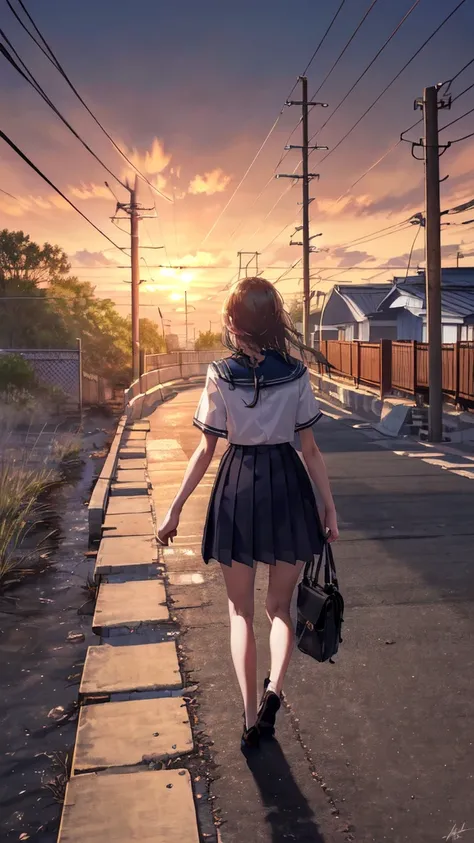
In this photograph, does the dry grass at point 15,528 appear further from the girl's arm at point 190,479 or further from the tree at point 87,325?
the tree at point 87,325

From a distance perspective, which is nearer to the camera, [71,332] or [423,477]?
[423,477]

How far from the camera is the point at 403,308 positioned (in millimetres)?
35406

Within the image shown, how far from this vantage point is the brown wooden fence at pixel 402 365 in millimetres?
16547

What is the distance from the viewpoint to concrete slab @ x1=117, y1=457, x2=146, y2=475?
11792 millimetres

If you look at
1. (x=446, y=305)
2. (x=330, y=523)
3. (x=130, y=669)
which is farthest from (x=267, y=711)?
(x=446, y=305)

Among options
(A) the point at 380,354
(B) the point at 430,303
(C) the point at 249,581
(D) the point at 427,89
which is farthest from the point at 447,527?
(A) the point at 380,354

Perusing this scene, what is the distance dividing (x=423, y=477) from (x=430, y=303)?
18.4 ft

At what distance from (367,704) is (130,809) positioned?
148cm

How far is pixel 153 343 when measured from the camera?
385ft

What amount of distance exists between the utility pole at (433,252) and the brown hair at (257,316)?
12495 mm

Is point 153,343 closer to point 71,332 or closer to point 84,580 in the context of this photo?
point 71,332

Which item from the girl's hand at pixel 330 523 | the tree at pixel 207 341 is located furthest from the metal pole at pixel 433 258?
the tree at pixel 207 341

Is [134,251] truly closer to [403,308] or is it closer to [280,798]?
[403,308]

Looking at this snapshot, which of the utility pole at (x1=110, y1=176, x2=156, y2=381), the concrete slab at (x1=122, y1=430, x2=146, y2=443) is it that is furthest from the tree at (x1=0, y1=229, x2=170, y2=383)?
the concrete slab at (x1=122, y1=430, x2=146, y2=443)
